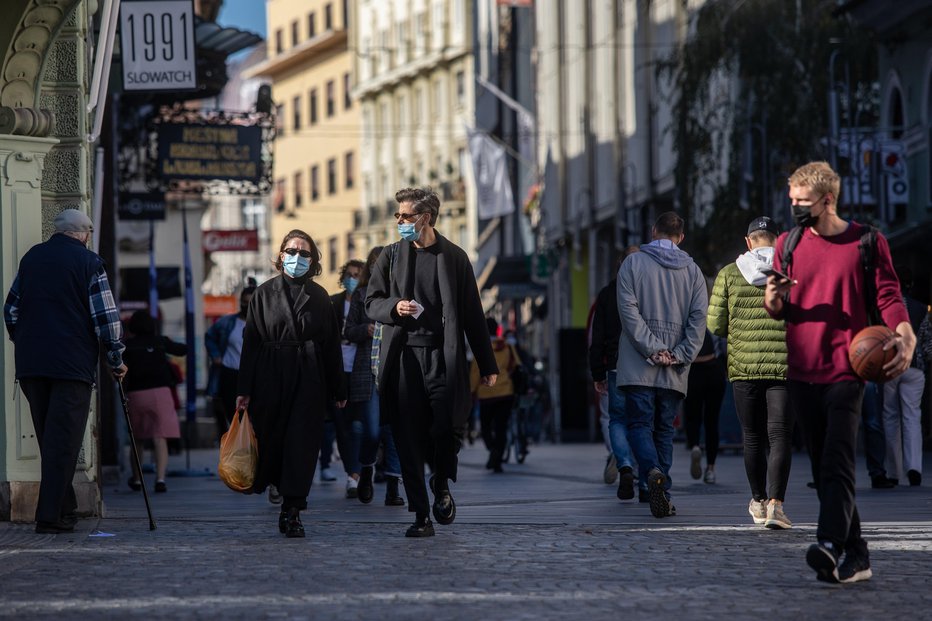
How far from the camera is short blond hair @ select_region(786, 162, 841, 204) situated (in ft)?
29.5

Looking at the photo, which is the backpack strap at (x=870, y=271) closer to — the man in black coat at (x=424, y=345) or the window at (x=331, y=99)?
the man in black coat at (x=424, y=345)

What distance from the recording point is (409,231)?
37.2 feet

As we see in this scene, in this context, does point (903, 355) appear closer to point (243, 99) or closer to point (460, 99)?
point (460, 99)

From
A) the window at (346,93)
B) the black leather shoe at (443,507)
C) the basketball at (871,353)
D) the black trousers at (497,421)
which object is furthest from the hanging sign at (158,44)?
the window at (346,93)

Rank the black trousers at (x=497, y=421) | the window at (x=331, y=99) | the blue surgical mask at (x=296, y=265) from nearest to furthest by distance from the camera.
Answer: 1. the blue surgical mask at (x=296, y=265)
2. the black trousers at (x=497, y=421)
3. the window at (x=331, y=99)

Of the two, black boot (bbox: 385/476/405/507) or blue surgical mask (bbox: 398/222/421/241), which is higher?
blue surgical mask (bbox: 398/222/421/241)

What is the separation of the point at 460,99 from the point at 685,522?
68417mm

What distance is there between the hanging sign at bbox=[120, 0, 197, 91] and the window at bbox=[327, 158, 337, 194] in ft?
247

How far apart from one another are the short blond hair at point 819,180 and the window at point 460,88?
70685 millimetres

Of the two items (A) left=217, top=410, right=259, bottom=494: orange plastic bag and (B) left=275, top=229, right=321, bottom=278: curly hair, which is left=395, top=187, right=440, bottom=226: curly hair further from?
(A) left=217, top=410, right=259, bottom=494: orange plastic bag

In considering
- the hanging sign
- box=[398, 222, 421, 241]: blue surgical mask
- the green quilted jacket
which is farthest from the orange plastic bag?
the hanging sign

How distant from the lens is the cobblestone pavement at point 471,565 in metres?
8.05

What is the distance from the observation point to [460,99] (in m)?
80.1

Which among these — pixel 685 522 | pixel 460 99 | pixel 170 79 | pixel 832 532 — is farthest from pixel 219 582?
pixel 460 99
